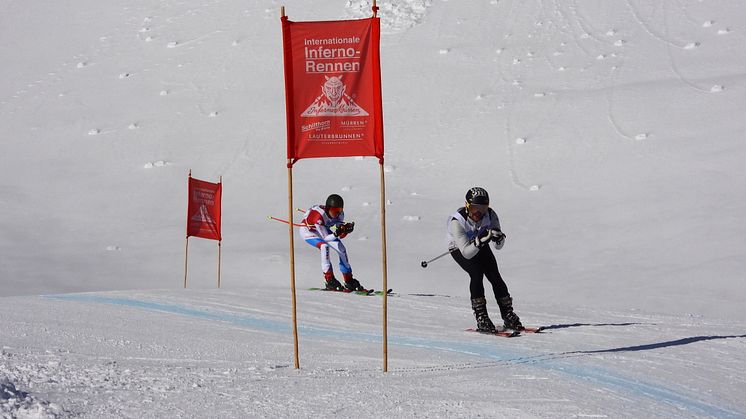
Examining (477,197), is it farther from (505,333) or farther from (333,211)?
(333,211)

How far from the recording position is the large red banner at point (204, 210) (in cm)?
1706

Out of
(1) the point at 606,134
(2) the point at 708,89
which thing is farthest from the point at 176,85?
(2) the point at 708,89

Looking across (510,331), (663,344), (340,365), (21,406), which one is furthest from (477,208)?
(21,406)

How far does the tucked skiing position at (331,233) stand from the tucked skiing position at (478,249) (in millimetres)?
4354

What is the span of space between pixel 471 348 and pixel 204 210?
10075 mm

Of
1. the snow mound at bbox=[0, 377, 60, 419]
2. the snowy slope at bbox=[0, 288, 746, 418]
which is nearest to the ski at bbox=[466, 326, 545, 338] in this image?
the snowy slope at bbox=[0, 288, 746, 418]

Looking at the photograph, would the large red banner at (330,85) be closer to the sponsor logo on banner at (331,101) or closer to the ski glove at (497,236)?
the sponsor logo on banner at (331,101)

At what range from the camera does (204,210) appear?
56.7 feet

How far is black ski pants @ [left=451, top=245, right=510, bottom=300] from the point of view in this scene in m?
9.16

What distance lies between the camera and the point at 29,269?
814 inches

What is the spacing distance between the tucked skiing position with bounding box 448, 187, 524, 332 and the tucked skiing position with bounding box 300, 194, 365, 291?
14.3 ft

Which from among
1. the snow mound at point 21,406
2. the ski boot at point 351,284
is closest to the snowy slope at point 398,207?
the snow mound at point 21,406

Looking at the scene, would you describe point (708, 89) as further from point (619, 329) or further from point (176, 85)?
point (619, 329)

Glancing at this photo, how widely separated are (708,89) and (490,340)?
77.8ft
